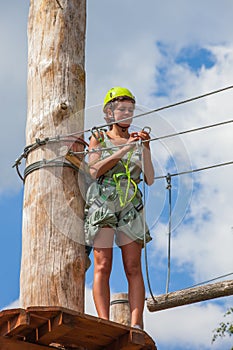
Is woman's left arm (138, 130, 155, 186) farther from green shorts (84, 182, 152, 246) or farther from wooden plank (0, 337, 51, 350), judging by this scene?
wooden plank (0, 337, 51, 350)

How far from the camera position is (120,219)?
5.61m

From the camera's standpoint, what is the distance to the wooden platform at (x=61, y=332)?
469cm

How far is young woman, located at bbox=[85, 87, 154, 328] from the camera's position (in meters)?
5.46

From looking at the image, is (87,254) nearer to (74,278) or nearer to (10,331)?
(74,278)

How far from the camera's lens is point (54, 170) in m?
5.52

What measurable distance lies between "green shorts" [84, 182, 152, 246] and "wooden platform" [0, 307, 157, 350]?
2.32ft

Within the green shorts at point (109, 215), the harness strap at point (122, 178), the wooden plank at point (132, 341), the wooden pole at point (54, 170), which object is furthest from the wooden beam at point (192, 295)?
the wooden plank at point (132, 341)

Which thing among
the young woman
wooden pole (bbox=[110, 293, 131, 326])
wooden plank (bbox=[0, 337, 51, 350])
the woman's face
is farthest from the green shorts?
wooden pole (bbox=[110, 293, 131, 326])

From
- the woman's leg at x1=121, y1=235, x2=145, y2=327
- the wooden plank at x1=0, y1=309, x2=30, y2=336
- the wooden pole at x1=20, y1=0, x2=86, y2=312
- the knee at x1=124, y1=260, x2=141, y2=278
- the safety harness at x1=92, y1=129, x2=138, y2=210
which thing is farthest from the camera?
the safety harness at x1=92, y1=129, x2=138, y2=210

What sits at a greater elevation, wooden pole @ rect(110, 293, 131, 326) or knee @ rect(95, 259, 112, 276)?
wooden pole @ rect(110, 293, 131, 326)

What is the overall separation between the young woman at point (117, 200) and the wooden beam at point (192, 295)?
80 cm

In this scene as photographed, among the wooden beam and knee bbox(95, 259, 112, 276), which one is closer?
knee bbox(95, 259, 112, 276)

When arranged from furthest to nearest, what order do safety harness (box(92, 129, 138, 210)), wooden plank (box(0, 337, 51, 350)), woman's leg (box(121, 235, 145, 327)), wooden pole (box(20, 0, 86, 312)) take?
1. safety harness (box(92, 129, 138, 210))
2. woman's leg (box(121, 235, 145, 327))
3. wooden pole (box(20, 0, 86, 312))
4. wooden plank (box(0, 337, 51, 350))

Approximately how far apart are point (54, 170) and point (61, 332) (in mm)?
1112
